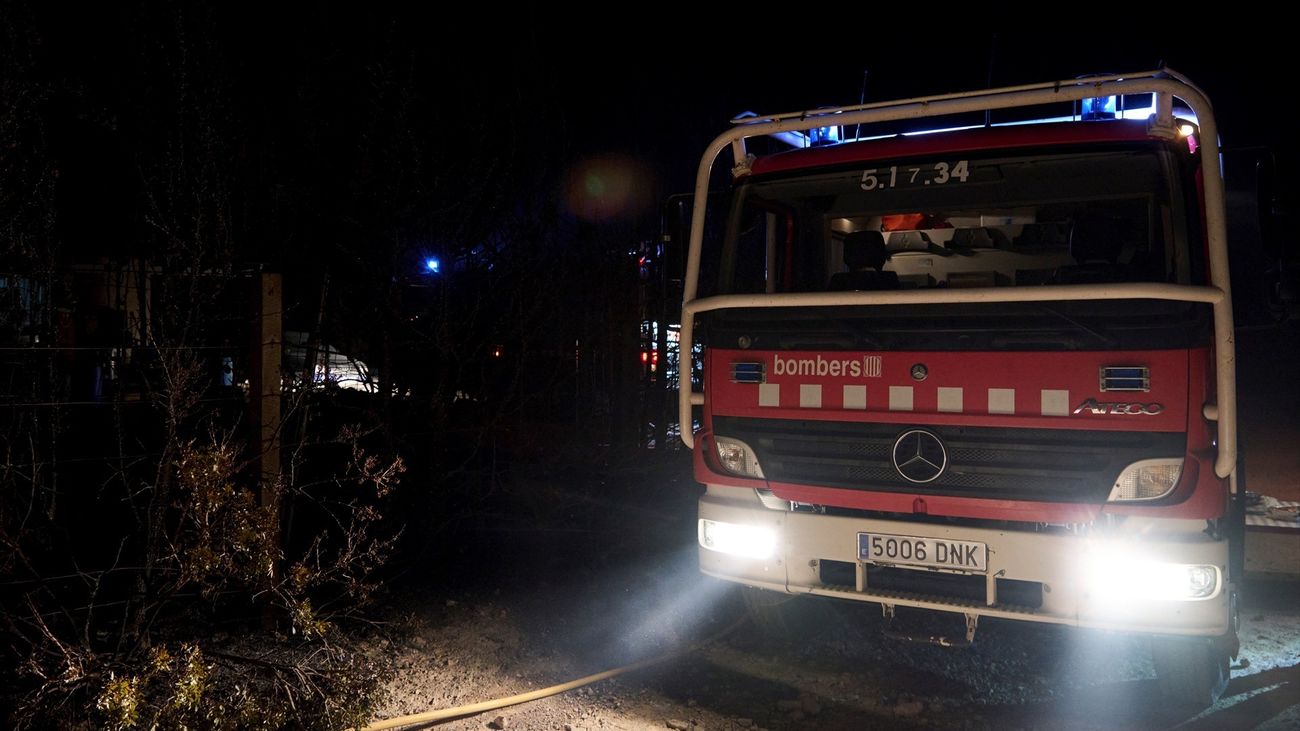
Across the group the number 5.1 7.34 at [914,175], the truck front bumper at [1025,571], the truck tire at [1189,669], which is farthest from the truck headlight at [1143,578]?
the number 5.1 7.34 at [914,175]

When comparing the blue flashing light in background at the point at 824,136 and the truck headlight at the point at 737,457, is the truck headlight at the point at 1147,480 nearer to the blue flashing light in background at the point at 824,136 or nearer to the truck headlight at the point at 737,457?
the truck headlight at the point at 737,457

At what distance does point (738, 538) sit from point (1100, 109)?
2.63 m

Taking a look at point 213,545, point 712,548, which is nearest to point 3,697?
point 213,545

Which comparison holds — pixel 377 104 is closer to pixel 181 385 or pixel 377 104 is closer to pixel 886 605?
pixel 181 385

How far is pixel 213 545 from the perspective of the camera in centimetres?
356

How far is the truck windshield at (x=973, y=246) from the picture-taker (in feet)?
12.3

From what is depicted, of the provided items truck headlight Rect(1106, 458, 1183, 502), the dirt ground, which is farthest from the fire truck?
the dirt ground

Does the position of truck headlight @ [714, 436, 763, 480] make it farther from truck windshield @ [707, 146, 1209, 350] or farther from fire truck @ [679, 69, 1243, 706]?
truck windshield @ [707, 146, 1209, 350]

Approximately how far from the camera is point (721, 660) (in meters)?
4.62

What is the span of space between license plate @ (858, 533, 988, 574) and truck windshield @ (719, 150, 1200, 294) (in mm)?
1206

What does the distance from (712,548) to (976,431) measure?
1328 millimetres

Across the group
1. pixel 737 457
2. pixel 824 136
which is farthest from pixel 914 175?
pixel 737 457

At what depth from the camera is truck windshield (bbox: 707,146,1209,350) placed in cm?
374

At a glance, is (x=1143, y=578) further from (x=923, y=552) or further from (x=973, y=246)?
(x=973, y=246)
